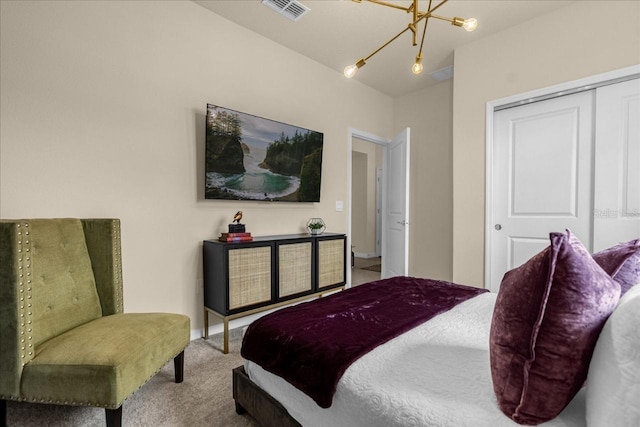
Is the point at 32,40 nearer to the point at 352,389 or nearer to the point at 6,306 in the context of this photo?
the point at 6,306

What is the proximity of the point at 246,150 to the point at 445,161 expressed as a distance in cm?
266

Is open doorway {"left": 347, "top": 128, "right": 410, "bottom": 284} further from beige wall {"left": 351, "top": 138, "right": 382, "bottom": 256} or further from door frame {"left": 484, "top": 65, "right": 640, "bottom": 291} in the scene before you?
beige wall {"left": 351, "top": 138, "right": 382, "bottom": 256}

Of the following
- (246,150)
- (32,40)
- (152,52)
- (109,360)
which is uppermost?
(152,52)

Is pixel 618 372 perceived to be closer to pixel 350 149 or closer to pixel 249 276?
pixel 249 276

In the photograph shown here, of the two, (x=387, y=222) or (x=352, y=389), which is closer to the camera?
(x=352, y=389)

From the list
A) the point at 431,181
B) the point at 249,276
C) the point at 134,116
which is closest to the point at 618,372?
the point at 249,276

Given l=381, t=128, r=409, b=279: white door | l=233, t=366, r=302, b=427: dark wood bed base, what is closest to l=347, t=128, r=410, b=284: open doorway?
l=381, t=128, r=409, b=279: white door

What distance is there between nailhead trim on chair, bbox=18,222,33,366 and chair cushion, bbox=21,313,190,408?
2.4 inches

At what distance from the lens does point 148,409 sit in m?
1.61

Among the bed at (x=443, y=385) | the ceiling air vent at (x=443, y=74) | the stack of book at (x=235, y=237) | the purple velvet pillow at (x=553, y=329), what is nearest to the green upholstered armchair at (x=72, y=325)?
the bed at (x=443, y=385)

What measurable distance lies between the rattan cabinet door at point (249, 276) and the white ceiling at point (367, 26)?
2110 millimetres

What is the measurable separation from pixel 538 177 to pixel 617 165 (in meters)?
0.53

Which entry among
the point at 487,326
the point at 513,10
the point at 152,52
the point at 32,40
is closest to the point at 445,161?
the point at 513,10

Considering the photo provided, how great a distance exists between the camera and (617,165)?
7.89ft
